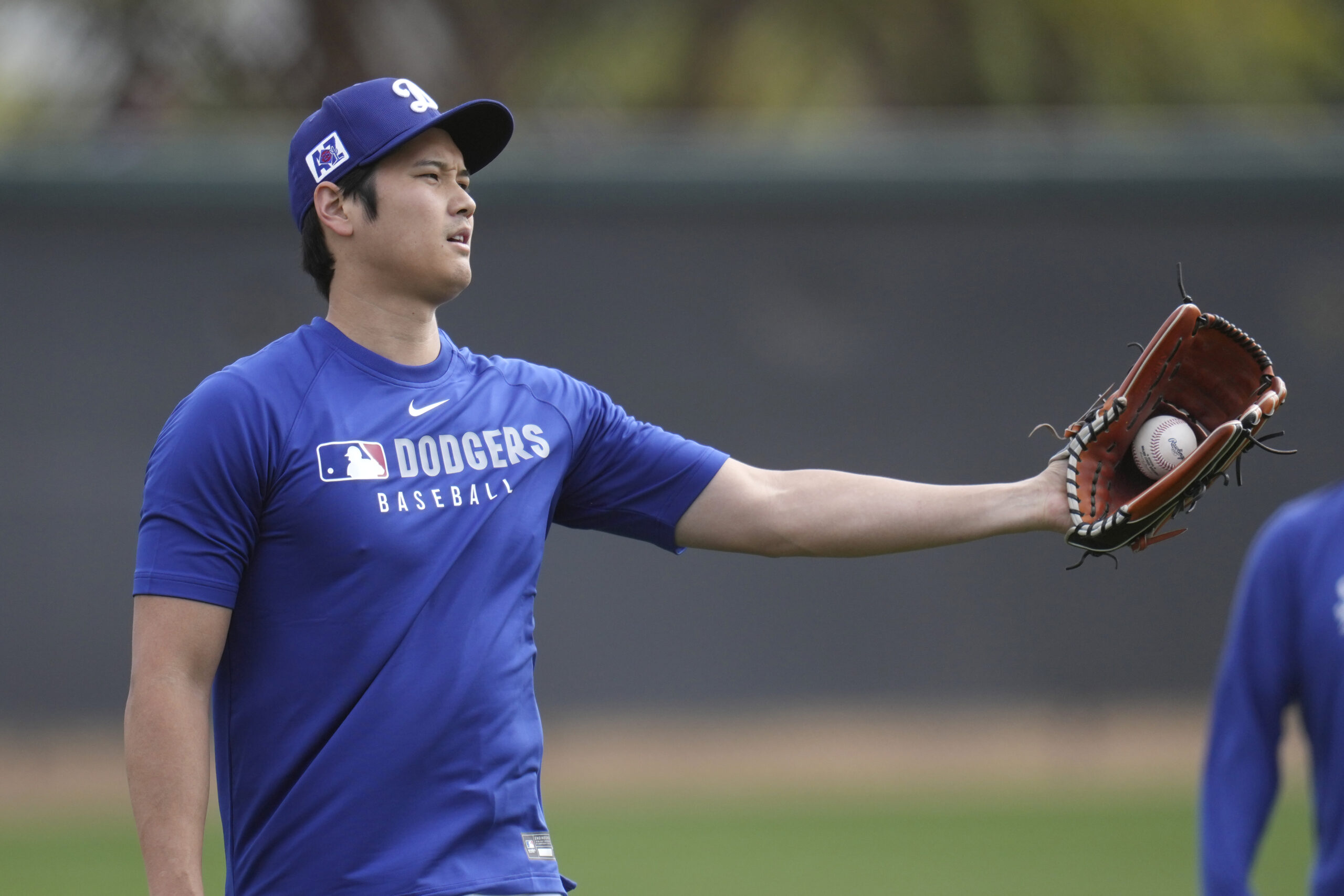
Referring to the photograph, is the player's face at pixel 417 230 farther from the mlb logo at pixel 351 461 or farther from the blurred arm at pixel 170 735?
the blurred arm at pixel 170 735

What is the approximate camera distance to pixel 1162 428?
9.48 feet

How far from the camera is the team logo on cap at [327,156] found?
2838 mm

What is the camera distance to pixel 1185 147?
32.9 feet

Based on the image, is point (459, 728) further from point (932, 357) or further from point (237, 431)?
point (932, 357)

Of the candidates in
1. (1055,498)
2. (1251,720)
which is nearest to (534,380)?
(1055,498)

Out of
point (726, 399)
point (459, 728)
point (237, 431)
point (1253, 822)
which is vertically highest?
point (726, 399)

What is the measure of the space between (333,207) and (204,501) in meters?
0.71

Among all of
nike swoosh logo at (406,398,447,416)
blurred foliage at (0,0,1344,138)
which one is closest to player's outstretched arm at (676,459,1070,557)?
nike swoosh logo at (406,398,447,416)

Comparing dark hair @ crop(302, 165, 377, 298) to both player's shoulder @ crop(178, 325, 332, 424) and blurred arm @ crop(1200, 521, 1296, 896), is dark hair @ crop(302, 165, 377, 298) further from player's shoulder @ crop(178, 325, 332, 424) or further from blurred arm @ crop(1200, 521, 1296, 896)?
blurred arm @ crop(1200, 521, 1296, 896)

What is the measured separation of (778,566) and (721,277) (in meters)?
1.96

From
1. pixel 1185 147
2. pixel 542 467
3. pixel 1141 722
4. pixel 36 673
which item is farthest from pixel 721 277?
pixel 542 467

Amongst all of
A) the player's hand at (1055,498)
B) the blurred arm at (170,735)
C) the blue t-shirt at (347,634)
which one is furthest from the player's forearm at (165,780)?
the player's hand at (1055,498)

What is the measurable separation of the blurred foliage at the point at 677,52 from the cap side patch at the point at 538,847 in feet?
33.7

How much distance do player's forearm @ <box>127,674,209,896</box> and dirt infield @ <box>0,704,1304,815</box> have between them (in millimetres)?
6870
